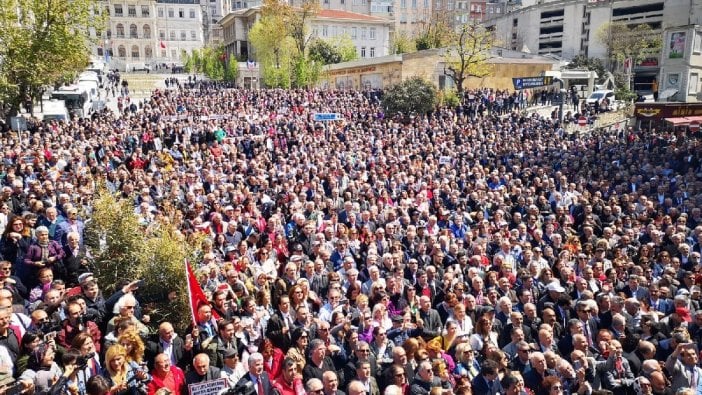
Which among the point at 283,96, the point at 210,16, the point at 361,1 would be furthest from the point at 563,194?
the point at 210,16

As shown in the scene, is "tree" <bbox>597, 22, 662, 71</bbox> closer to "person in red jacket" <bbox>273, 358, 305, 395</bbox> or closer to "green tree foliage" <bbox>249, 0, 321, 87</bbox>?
"green tree foliage" <bbox>249, 0, 321, 87</bbox>

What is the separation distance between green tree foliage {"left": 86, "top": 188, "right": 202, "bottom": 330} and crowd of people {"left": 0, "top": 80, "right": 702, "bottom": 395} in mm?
175

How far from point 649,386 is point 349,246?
5.29 metres

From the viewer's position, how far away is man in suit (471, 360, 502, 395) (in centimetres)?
542

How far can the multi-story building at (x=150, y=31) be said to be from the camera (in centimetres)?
9106

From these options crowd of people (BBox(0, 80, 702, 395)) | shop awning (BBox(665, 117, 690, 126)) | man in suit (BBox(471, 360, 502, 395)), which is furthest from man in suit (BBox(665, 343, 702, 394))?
shop awning (BBox(665, 117, 690, 126))

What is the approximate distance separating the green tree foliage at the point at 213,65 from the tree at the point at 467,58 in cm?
3292

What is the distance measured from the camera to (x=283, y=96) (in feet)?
120

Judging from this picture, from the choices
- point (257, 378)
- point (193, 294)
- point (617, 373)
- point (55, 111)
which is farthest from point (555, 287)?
point (55, 111)

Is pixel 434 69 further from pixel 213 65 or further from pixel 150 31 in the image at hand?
pixel 150 31

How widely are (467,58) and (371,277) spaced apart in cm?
3553

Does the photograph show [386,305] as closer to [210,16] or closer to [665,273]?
[665,273]

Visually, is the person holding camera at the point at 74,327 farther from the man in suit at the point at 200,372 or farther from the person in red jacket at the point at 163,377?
the man in suit at the point at 200,372

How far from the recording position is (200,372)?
201 inches
